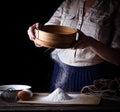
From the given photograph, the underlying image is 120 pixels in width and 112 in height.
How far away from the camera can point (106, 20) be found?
2.76m

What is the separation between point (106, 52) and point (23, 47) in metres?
1.46

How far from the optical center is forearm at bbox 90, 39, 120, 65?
2.59 metres

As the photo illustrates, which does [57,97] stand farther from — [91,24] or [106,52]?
[91,24]

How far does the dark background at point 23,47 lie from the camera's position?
382 cm

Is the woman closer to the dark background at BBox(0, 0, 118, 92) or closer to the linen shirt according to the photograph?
the linen shirt

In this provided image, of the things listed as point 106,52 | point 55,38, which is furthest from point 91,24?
point 55,38

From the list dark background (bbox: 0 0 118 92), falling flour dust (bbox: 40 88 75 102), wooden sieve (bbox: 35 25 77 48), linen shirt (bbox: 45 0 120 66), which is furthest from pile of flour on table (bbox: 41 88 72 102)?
dark background (bbox: 0 0 118 92)

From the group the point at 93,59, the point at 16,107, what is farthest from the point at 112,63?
the point at 16,107

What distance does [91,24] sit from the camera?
2.79 meters

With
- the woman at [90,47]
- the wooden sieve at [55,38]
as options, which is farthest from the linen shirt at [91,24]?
the wooden sieve at [55,38]

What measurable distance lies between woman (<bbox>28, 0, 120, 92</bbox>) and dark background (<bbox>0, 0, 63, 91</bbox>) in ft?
2.78

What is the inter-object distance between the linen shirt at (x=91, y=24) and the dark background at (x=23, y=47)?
0.84m

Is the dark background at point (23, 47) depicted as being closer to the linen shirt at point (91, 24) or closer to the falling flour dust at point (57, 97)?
the linen shirt at point (91, 24)

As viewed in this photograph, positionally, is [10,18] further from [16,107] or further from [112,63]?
[16,107]
